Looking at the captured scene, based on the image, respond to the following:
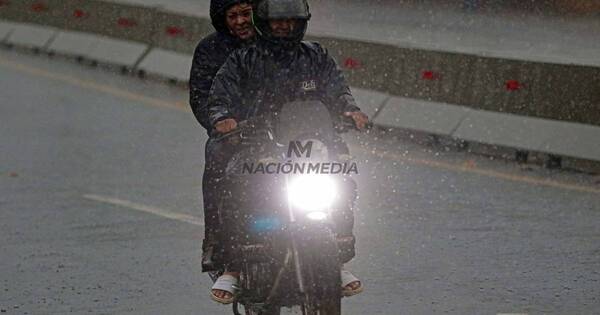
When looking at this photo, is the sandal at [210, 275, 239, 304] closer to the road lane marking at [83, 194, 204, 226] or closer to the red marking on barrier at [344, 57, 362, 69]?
the road lane marking at [83, 194, 204, 226]

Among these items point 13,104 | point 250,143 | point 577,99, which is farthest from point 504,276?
point 13,104

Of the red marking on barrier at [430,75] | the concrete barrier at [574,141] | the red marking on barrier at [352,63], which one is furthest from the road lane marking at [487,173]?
the red marking on barrier at [352,63]

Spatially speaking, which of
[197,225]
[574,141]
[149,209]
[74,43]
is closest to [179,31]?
[74,43]

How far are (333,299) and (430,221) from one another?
5.29 metres

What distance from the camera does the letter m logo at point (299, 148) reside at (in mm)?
8406

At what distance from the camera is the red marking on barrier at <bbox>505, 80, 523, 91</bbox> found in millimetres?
17578

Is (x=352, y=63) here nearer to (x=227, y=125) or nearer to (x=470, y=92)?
(x=470, y=92)

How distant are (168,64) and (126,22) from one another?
1.85 metres

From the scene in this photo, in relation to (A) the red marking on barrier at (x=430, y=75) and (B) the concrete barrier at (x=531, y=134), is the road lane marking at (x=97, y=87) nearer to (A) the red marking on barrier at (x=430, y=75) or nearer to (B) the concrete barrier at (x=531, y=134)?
(A) the red marking on barrier at (x=430, y=75)

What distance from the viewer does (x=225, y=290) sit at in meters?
8.92

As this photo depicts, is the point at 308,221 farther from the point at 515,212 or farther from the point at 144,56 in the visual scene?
the point at 144,56

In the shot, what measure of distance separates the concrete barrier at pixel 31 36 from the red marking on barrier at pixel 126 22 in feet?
5.53

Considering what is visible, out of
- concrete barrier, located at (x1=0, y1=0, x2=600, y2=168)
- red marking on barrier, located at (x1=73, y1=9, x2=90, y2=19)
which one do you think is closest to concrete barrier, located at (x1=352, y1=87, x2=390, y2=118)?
concrete barrier, located at (x1=0, y1=0, x2=600, y2=168)

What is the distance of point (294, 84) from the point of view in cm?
902
